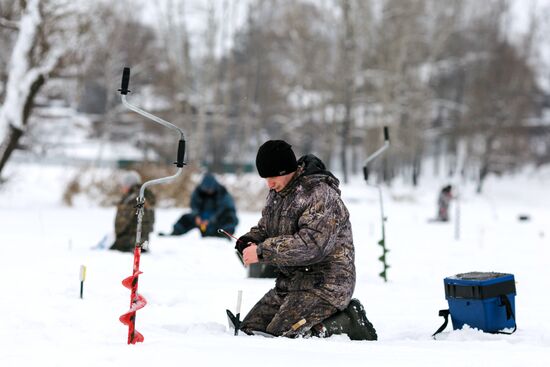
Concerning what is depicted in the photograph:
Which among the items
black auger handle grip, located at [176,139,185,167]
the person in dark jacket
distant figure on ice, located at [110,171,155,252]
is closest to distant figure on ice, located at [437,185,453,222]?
distant figure on ice, located at [110,171,155,252]

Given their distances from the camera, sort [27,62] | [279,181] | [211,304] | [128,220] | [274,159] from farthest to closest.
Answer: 1. [27,62]
2. [128,220]
3. [211,304]
4. [279,181]
5. [274,159]

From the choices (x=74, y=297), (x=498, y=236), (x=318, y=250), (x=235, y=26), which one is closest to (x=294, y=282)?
(x=318, y=250)

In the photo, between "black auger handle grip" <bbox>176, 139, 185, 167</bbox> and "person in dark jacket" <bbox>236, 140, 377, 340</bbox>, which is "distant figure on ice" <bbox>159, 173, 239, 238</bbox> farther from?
"black auger handle grip" <bbox>176, 139, 185, 167</bbox>

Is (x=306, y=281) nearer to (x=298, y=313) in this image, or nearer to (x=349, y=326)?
(x=298, y=313)

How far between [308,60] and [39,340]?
32.3 m

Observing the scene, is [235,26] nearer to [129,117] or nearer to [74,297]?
[129,117]

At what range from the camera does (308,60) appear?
35.5 metres

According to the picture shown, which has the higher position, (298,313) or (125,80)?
(125,80)

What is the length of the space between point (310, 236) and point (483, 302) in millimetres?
1186

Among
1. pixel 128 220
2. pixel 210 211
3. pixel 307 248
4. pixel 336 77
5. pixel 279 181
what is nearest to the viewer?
pixel 307 248

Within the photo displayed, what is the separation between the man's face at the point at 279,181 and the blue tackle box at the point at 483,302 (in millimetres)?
1232

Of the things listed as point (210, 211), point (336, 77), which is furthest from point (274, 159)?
point (336, 77)

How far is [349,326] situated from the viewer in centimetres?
452

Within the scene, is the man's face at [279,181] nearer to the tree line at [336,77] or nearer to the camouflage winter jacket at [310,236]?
the camouflage winter jacket at [310,236]
